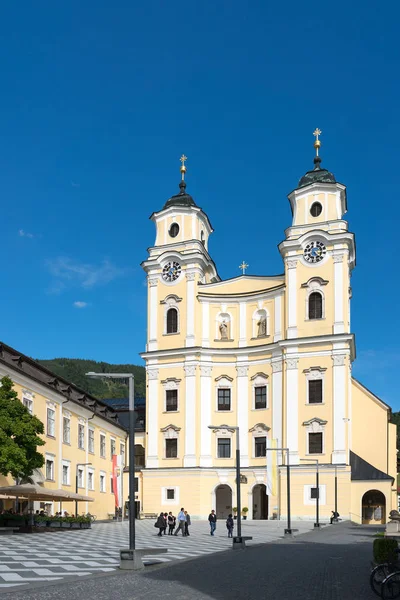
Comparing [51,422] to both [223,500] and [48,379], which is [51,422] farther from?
[223,500]

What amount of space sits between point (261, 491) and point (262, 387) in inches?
375

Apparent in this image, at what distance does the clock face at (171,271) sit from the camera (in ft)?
250

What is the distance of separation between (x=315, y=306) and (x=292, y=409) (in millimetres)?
9323

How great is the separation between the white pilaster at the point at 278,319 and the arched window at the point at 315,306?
3.27 meters

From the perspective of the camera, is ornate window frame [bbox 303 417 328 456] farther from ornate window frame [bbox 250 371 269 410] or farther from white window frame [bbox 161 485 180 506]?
white window frame [bbox 161 485 180 506]

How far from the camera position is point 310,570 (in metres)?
23.2

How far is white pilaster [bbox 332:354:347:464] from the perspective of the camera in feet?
217

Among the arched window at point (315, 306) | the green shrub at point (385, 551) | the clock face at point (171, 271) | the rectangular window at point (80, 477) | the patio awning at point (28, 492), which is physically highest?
the clock face at point (171, 271)

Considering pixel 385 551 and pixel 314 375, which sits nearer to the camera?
pixel 385 551

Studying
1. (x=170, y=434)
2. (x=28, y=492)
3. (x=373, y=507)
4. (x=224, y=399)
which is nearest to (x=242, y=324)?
(x=224, y=399)

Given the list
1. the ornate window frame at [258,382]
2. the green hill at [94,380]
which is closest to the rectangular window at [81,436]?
the ornate window frame at [258,382]

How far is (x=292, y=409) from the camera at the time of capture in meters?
68.8

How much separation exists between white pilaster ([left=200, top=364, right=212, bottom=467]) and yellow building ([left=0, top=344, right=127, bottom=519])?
860cm

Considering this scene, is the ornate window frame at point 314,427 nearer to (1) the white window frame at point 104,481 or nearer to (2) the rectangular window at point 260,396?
(2) the rectangular window at point 260,396
